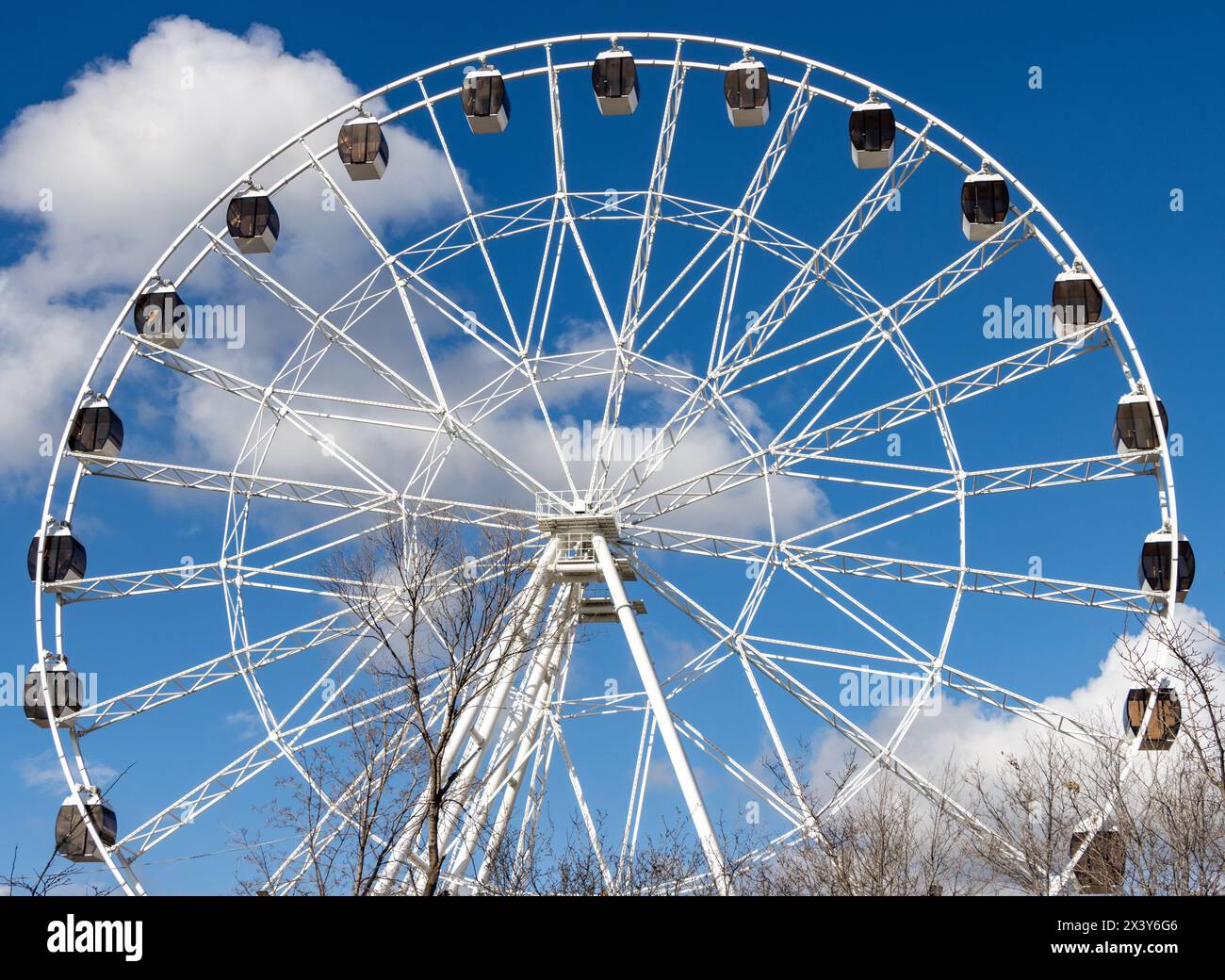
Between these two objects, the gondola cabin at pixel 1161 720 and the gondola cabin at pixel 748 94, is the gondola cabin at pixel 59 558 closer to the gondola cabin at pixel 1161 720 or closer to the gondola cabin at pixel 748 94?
the gondola cabin at pixel 748 94

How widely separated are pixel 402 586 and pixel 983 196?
1246 cm

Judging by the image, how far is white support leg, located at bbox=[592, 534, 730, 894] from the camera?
22.7 meters

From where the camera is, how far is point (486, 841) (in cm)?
2542

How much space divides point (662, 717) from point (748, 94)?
11.8 m

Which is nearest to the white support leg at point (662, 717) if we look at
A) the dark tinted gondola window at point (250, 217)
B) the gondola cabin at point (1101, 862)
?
the gondola cabin at point (1101, 862)

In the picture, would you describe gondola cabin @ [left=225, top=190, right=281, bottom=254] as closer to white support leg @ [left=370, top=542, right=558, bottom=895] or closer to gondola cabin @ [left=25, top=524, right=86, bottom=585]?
gondola cabin @ [left=25, top=524, right=86, bottom=585]

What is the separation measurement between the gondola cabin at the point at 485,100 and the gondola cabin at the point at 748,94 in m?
4.35

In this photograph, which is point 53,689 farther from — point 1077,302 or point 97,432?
point 1077,302

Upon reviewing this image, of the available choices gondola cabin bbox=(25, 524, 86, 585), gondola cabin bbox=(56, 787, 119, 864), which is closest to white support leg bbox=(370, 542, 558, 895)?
gondola cabin bbox=(56, 787, 119, 864)

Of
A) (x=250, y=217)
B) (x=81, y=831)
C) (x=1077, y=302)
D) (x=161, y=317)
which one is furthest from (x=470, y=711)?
(x=1077, y=302)

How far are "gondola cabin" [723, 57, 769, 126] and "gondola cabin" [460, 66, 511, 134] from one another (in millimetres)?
4346
